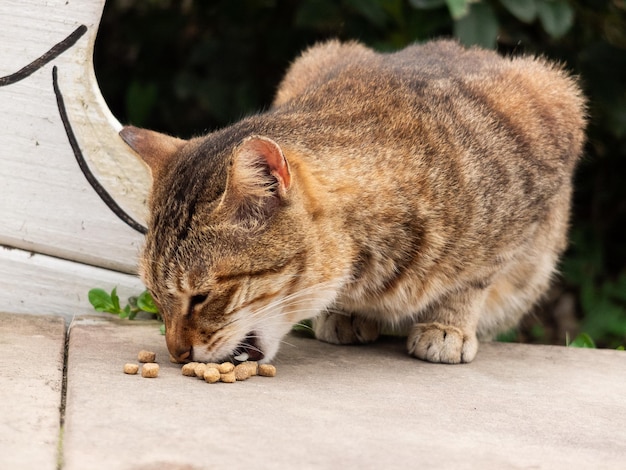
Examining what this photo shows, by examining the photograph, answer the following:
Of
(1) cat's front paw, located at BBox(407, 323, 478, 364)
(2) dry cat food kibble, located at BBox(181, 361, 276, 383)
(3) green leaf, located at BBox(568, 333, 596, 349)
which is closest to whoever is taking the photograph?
(2) dry cat food kibble, located at BBox(181, 361, 276, 383)

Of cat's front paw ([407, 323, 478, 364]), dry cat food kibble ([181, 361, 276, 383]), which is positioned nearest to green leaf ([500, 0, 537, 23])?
cat's front paw ([407, 323, 478, 364])

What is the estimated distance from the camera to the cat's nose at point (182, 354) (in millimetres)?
2709

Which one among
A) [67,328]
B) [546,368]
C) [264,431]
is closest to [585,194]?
[546,368]

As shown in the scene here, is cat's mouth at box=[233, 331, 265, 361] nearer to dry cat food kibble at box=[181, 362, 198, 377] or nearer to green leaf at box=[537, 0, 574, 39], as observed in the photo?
dry cat food kibble at box=[181, 362, 198, 377]

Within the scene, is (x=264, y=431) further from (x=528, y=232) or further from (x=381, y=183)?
(x=528, y=232)

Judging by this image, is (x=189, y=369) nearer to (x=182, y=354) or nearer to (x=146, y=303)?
(x=182, y=354)

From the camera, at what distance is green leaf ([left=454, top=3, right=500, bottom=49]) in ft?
13.1

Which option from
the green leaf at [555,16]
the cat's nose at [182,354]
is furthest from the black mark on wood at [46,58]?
the green leaf at [555,16]

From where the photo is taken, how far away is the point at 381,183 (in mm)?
2916

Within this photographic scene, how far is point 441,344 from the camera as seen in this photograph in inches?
126

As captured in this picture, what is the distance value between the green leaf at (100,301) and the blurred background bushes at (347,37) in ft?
4.29

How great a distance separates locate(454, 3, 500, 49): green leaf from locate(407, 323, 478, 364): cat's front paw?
1.38 metres

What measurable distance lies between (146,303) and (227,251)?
3.10ft

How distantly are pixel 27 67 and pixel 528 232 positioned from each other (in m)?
1.91
